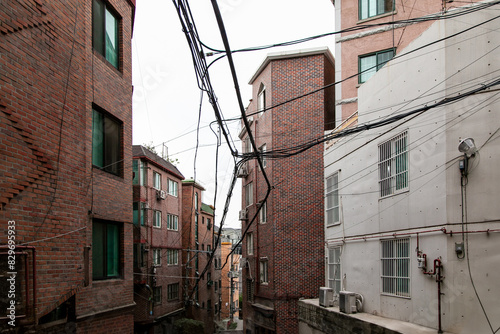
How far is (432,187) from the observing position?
382 inches

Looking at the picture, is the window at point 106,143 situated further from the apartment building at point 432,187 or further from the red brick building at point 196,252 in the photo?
the red brick building at point 196,252

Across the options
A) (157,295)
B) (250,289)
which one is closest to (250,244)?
(250,289)

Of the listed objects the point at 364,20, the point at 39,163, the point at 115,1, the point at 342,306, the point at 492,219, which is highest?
the point at 364,20

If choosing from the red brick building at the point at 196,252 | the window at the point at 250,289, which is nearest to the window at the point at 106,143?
the window at the point at 250,289

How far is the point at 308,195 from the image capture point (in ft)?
73.6

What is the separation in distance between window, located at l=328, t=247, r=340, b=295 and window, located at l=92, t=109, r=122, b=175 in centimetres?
777

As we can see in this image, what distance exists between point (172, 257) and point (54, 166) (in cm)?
2741

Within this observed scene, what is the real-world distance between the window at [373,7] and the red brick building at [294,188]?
153 inches

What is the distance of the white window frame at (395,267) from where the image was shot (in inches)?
428

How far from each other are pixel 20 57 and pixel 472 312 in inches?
344

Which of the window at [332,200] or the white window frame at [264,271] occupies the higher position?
the window at [332,200]

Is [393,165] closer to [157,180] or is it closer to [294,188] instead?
[294,188]

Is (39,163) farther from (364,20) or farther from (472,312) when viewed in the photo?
(364,20)

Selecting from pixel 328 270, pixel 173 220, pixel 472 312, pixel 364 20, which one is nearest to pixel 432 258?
pixel 472 312
